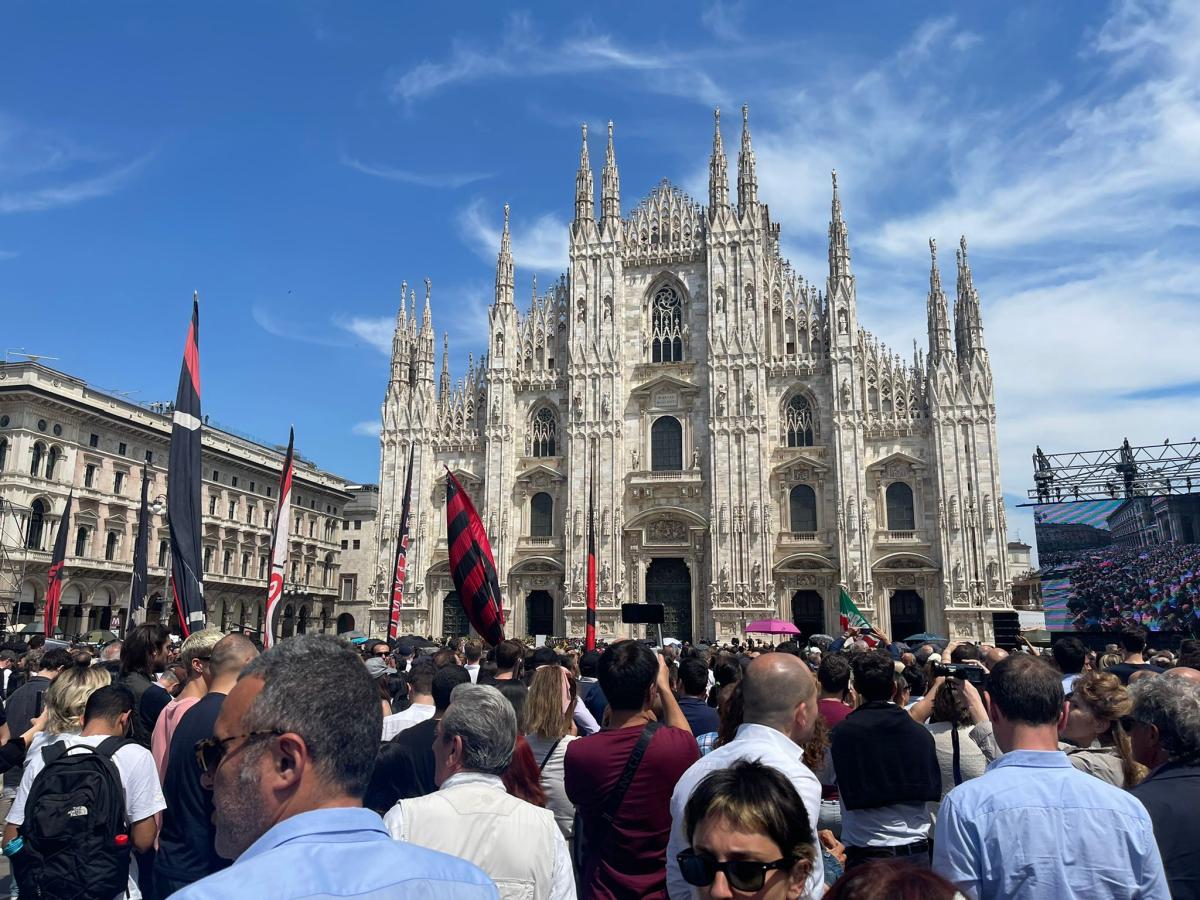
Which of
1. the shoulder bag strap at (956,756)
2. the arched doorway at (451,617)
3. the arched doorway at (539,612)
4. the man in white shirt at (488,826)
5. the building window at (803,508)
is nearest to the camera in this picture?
the man in white shirt at (488,826)

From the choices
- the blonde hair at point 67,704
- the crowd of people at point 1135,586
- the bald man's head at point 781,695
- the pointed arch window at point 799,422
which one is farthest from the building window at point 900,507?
the blonde hair at point 67,704

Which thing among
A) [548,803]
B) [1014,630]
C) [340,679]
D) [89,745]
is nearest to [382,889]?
[340,679]

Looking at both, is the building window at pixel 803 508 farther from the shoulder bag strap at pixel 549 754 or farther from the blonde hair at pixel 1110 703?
the shoulder bag strap at pixel 549 754

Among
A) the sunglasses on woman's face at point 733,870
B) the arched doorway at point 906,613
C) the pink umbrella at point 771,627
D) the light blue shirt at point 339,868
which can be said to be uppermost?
the arched doorway at point 906,613

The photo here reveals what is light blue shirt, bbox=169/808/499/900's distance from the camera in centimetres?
183

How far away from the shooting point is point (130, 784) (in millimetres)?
4543

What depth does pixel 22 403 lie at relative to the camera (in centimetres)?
3844

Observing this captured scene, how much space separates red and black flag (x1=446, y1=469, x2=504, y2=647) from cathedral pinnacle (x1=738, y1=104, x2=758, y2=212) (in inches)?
1095

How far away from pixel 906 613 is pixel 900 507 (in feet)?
14.3

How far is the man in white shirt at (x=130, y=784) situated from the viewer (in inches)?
178

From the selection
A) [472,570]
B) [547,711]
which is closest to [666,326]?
[472,570]

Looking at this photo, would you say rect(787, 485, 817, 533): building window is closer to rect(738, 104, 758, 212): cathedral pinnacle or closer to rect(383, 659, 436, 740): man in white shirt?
rect(738, 104, 758, 212): cathedral pinnacle

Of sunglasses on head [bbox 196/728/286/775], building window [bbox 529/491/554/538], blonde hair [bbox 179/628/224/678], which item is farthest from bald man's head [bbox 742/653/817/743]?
building window [bbox 529/491/554/538]

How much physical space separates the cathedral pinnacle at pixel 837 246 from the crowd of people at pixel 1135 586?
1456 centimetres
